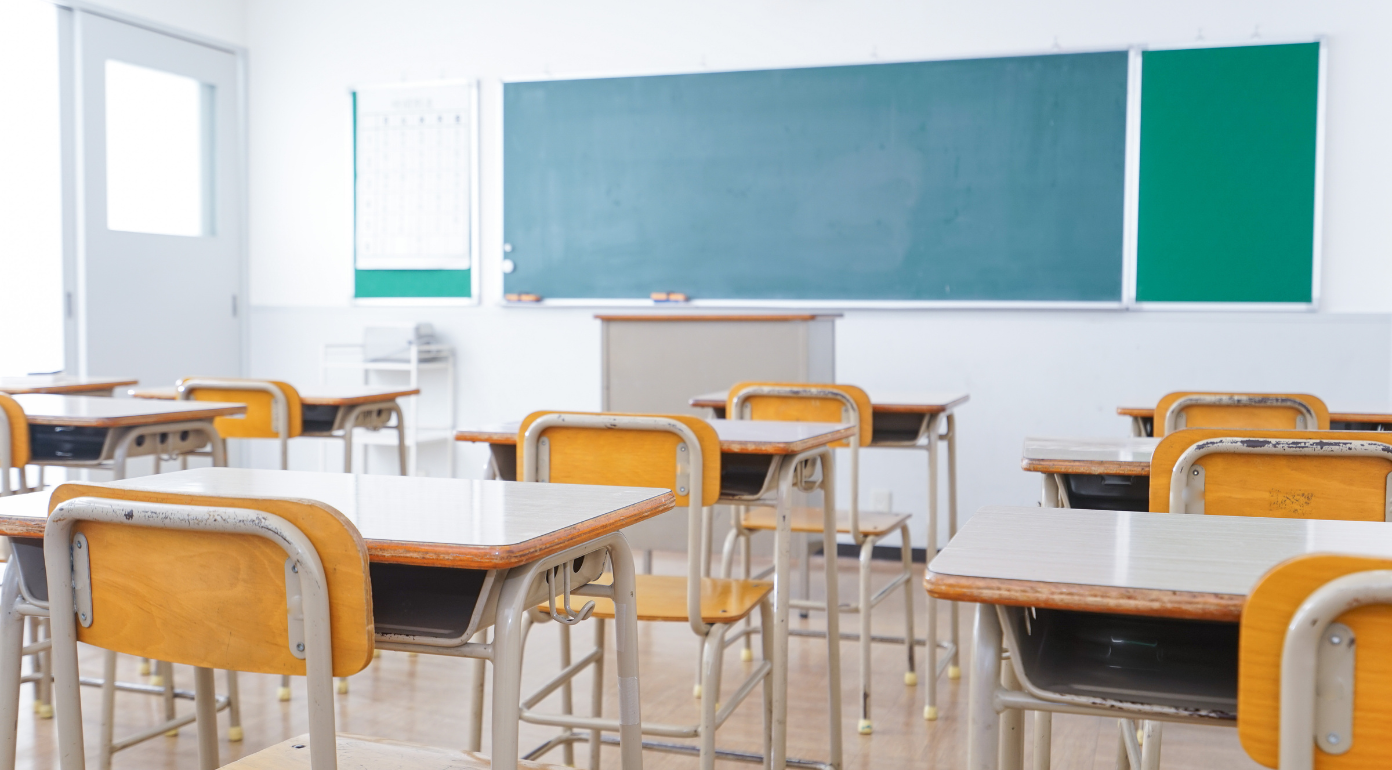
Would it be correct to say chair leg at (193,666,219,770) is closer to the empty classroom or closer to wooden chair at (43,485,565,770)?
the empty classroom

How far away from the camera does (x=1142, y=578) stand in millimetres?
1043

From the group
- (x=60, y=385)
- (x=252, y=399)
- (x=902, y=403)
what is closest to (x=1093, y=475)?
(x=902, y=403)

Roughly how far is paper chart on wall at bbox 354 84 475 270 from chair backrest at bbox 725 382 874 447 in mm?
2903

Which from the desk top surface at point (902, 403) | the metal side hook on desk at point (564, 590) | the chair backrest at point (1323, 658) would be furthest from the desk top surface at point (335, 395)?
the chair backrest at point (1323, 658)

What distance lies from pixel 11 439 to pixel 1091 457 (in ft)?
7.73

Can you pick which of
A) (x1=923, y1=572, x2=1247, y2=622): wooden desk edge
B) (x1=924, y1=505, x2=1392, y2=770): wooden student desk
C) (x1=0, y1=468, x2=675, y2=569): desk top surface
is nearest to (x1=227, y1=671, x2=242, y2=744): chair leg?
(x1=0, y1=468, x2=675, y2=569): desk top surface

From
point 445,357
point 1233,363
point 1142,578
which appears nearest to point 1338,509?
point 1142,578

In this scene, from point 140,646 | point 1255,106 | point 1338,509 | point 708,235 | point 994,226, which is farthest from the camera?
point 708,235

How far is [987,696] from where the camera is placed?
1.11 meters

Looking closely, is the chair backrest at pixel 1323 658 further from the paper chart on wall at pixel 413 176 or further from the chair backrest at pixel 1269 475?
the paper chart on wall at pixel 413 176

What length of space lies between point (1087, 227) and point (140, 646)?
411 centimetres

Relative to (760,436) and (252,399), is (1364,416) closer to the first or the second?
(760,436)

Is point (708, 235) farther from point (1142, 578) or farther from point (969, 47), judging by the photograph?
point (1142, 578)

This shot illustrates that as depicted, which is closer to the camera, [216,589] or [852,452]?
[216,589]
